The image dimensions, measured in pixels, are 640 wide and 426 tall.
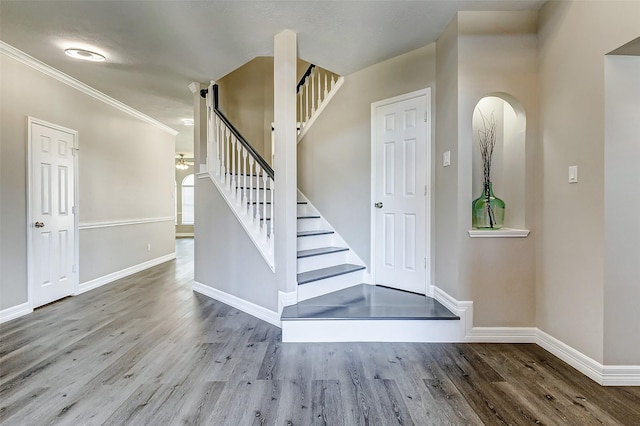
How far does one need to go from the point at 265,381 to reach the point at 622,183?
104 inches

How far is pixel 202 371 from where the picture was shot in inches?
82.3

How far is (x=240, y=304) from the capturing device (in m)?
3.35

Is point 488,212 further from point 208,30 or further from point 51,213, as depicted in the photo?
point 51,213

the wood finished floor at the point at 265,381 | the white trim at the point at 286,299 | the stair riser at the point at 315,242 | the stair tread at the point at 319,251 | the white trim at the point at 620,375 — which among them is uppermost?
the stair riser at the point at 315,242

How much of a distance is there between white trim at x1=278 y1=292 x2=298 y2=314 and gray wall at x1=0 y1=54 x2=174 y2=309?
270 cm

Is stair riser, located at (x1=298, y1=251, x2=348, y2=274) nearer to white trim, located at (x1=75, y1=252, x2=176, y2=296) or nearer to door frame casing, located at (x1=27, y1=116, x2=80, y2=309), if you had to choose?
door frame casing, located at (x1=27, y1=116, x2=80, y2=309)

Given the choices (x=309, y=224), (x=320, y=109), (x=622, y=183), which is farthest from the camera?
(x=320, y=109)

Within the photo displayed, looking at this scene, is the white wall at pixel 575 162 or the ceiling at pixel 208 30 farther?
the ceiling at pixel 208 30

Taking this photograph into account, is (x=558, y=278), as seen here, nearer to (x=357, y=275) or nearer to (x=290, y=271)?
(x=357, y=275)

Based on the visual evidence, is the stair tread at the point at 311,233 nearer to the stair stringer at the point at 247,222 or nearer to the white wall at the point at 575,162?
the stair stringer at the point at 247,222

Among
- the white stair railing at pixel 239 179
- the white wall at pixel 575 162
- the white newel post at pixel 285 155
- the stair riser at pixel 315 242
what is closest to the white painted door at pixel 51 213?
the white stair railing at pixel 239 179

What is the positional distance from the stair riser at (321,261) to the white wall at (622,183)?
2.34m

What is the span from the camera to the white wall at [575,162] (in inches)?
77.4

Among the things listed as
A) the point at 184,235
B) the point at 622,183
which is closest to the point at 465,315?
the point at 622,183
